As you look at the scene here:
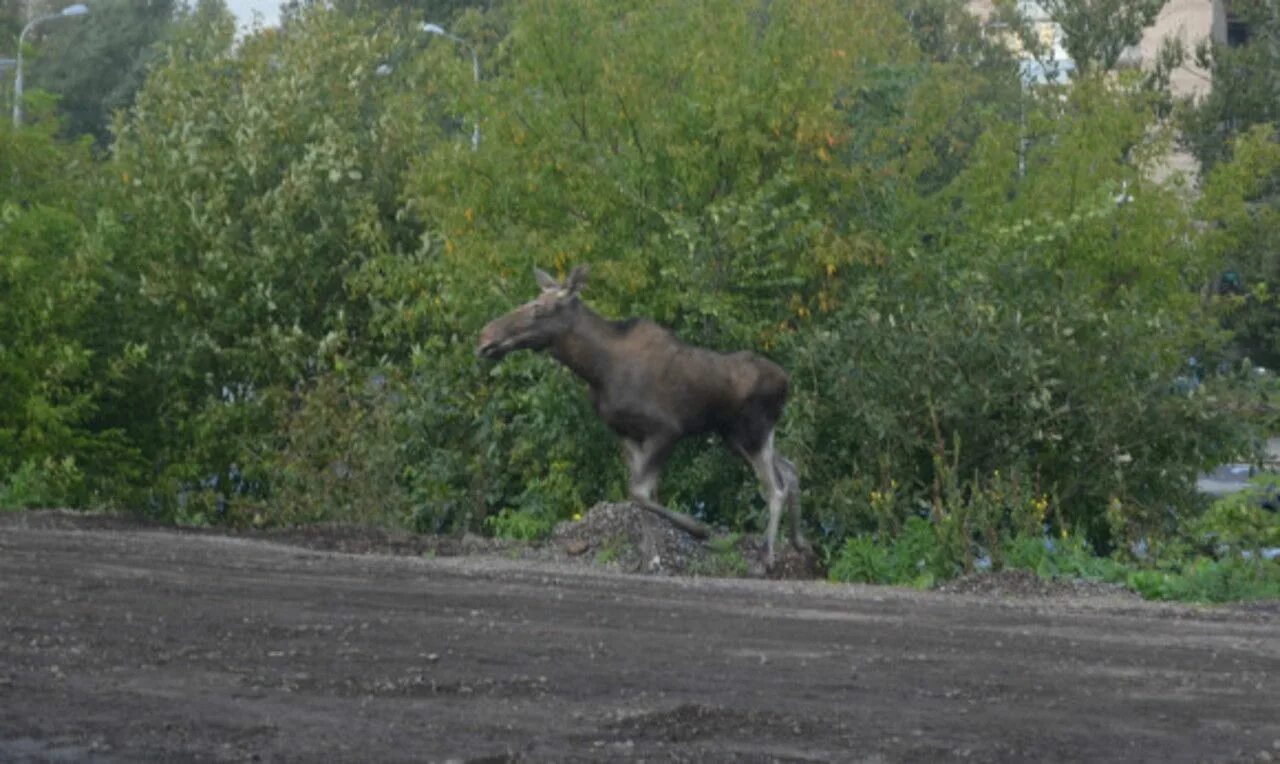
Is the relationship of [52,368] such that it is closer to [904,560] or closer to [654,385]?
[654,385]

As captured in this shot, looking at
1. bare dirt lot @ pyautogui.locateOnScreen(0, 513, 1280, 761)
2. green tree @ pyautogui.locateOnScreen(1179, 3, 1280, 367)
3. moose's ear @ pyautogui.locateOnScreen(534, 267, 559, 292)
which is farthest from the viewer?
green tree @ pyautogui.locateOnScreen(1179, 3, 1280, 367)

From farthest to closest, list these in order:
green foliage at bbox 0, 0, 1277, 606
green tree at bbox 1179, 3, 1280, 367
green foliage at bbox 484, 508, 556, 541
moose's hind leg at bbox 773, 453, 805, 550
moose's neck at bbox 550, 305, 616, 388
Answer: green tree at bbox 1179, 3, 1280, 367 < green foliage at bbox 484, 508, 556, 541 < green foliage at bbox 0, 0, 1277, 606 < moose's hind leg at bbox 773, 453, 805, 550 < moose's neck at bbox 550, 305, 616, 388

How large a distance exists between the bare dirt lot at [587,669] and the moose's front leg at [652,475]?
1995 mm

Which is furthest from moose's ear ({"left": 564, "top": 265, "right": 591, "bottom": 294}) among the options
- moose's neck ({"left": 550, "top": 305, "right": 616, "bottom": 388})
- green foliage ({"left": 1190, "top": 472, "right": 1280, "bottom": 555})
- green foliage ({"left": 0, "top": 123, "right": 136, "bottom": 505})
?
green foliage ({"left": 0, "top": 123, "right": 136, "bottom": 505})

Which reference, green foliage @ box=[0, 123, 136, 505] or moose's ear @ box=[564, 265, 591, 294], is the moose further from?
green foliage @ box=[0, 123, 136, 505]

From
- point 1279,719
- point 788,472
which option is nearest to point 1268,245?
point 788,472

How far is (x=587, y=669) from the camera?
12.4 m

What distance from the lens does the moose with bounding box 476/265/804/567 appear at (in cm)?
2197

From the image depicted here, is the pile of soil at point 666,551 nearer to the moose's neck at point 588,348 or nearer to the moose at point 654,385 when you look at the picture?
the moose at point 654,385

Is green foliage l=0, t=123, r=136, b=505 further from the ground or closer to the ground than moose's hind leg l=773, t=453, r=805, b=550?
further from the ground

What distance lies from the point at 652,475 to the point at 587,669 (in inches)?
375

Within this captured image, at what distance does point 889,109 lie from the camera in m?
31.6

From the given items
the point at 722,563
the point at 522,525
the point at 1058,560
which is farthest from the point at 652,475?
the point at 522,525

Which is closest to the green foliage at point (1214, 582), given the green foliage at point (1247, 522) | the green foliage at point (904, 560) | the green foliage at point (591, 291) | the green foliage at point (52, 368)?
the green foliage at point (1247, 522)
